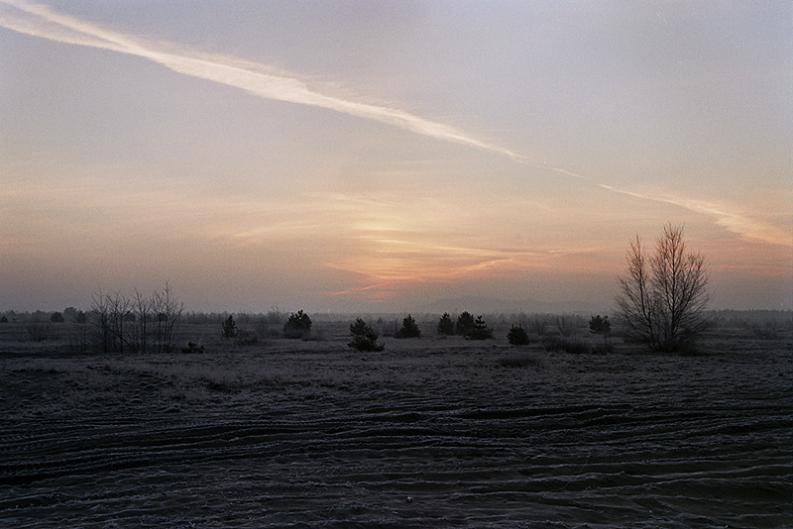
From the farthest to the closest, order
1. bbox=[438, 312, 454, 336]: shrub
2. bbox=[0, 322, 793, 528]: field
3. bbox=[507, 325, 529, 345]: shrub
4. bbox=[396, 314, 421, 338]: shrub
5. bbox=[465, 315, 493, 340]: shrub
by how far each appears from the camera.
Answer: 1. bbox=[438, 312, 454, 336]: shrub
2. bbox=[396, 314, 421, 338]: shrub
3. bbox=[465, 315, 493, 340]: shrub
4. bbox=[507, 325, 529, 345]: shrub
5. bbox=[0, 322, 793, 528]: field

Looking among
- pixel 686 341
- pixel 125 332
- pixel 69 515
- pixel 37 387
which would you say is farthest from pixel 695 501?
pixel 125 332

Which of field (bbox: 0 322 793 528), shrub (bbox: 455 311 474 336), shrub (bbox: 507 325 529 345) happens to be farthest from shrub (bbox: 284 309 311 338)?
field (bbox: 0 322 793 528)

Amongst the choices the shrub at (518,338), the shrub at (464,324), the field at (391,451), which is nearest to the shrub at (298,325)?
the shrub at (464,324)

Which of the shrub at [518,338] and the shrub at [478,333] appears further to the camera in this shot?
the shrub at [478,333]

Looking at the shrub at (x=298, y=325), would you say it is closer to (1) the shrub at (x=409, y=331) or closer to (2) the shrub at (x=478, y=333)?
(1) the shrub at (x=409, y=331)

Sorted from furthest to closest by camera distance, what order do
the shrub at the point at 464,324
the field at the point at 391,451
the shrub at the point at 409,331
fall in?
the shrub at the point at 464,324
the shrub at the point at 409,331
the field at the point at 391,451

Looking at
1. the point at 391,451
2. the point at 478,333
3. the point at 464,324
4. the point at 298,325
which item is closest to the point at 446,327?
the point at 464,324

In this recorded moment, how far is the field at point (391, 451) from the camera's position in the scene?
820cm

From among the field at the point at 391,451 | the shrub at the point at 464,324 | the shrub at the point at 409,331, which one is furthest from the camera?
the shrub at the point at 464,324

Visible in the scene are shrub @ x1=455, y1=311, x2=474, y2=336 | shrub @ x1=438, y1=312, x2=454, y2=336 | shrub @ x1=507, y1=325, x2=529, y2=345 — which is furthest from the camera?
shrub @ x1=438, y1=312, x2=454, y2=336

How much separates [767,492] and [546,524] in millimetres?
3732

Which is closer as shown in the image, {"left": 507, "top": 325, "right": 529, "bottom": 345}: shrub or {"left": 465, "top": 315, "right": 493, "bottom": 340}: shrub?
{"left": 507, "top": 325, "right": 529, "bottom": 345}: shrub

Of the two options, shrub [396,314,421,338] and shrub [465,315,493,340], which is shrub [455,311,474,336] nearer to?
shrub [465,315,493,340]

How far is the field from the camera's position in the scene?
8203mm
